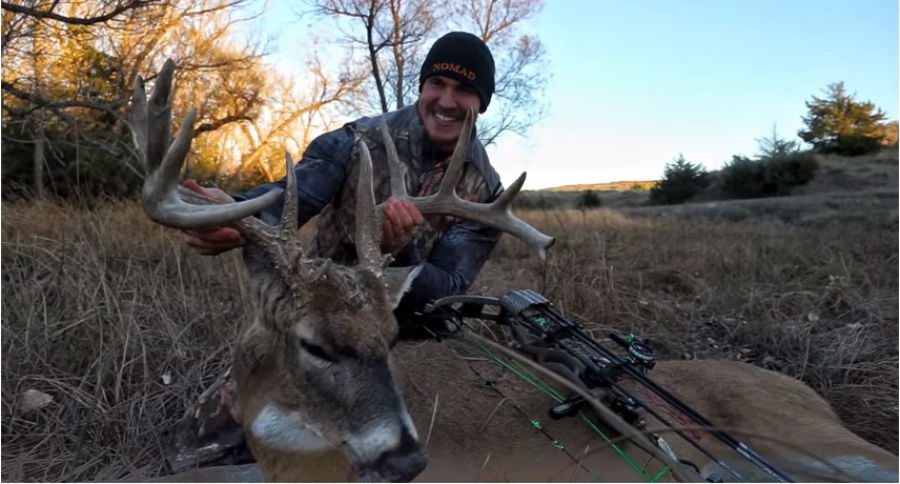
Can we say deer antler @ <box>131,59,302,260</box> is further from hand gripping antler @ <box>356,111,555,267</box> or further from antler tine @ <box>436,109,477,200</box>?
antler tine @ <box>436,109,477,200</box>

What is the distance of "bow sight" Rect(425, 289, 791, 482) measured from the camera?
2855mm

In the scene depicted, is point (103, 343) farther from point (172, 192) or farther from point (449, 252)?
point (449, 252)

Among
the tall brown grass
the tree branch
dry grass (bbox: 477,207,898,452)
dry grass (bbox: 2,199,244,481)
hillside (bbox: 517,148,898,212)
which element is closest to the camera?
dry grass (bbox: 2,199,244,481)

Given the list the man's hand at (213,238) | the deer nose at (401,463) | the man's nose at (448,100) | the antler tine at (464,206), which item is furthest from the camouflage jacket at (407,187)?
the deer nose at (401,463)

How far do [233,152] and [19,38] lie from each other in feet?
22.0

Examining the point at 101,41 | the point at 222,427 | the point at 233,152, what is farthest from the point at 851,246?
the point at 233,152

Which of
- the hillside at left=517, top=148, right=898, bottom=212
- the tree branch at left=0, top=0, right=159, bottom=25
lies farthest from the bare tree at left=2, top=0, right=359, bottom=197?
the hillside at left=517, top=148, right=898, bottom=212

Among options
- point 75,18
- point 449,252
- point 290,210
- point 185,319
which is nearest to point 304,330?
point 290,210

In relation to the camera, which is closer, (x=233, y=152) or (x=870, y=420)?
(x=870, y=420)

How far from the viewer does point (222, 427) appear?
337 centimetres

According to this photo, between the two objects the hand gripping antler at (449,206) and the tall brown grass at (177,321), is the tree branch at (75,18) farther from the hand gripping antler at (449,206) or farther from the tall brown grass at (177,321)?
the hand gripping antler at (449,206)

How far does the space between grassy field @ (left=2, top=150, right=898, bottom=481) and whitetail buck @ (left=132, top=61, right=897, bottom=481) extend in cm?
81

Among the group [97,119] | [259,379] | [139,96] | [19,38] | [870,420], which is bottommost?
[870,420]

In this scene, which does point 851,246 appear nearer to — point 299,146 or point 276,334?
point 276,334
